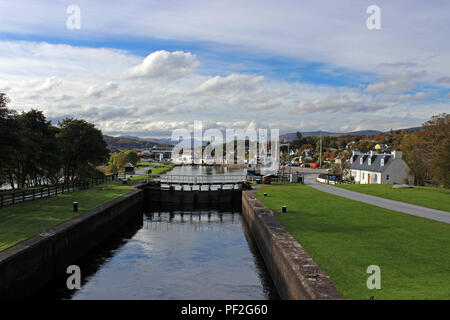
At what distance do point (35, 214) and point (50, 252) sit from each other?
276 inches

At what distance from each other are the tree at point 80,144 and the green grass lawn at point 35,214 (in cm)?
1973

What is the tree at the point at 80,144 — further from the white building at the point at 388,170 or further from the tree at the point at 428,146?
the tree at the point at 428,146

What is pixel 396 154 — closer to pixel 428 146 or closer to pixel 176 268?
pixel 428 146

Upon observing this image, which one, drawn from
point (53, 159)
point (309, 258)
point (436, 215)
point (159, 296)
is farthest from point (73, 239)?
point (53, 159)

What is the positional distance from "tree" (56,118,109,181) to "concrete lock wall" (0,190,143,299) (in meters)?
26.5

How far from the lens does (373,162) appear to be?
60.0m

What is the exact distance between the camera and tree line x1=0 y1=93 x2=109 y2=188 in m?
32.3

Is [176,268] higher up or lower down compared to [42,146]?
lower down

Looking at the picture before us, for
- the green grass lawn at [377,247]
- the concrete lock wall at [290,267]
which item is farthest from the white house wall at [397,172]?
the concrete lock wall at [290,267]

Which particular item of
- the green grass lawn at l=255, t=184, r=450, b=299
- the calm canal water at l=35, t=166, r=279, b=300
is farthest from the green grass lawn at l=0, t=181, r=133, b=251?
the green grass lawn at l=255, t=184, r=450, b=299

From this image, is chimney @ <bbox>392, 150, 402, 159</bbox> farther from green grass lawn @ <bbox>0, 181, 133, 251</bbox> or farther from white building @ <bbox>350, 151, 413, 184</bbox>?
green grass lawn @ <bbox>0, 181, 133, 251</bbox>

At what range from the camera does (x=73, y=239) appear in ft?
69.8

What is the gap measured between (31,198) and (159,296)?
19477mm

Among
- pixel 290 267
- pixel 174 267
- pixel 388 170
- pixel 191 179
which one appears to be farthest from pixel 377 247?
pixel 191 179
